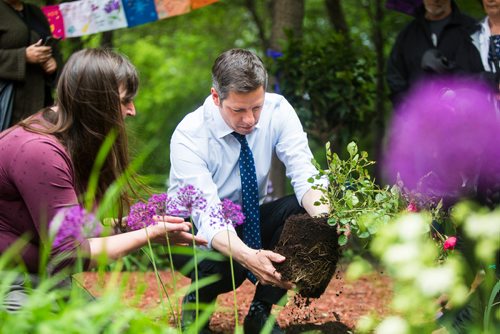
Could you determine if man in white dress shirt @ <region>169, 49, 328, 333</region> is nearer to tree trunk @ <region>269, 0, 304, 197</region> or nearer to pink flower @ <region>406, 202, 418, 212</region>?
pink flower @ <region>406, 202, 418, 212</region>

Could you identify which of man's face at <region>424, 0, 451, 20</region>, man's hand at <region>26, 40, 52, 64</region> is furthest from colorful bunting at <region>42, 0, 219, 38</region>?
man's face at <region>424, 0, 451, 20</region>

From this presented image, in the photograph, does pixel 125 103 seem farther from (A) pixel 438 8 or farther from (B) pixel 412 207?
(A) pixel 438 8

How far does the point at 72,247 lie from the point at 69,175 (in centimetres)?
24

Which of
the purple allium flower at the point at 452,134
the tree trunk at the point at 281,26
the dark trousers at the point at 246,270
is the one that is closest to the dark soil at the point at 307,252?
the dark trousers at the point at 246,270

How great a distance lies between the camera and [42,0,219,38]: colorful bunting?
225 inches

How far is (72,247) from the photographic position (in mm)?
2564

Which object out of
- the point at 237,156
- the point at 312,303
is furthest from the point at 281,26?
the point at 237,156

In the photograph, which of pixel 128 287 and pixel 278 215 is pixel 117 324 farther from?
pixel 128 287

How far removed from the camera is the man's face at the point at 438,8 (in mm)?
4867

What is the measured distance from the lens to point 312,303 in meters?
4.48

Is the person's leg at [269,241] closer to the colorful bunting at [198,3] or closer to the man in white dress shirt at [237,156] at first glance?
the man in white dress shirt at [237,156]

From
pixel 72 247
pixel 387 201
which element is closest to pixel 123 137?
pixel 72 247

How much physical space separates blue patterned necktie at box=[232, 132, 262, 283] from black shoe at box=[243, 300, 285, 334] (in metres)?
0.13

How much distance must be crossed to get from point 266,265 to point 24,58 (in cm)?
238
